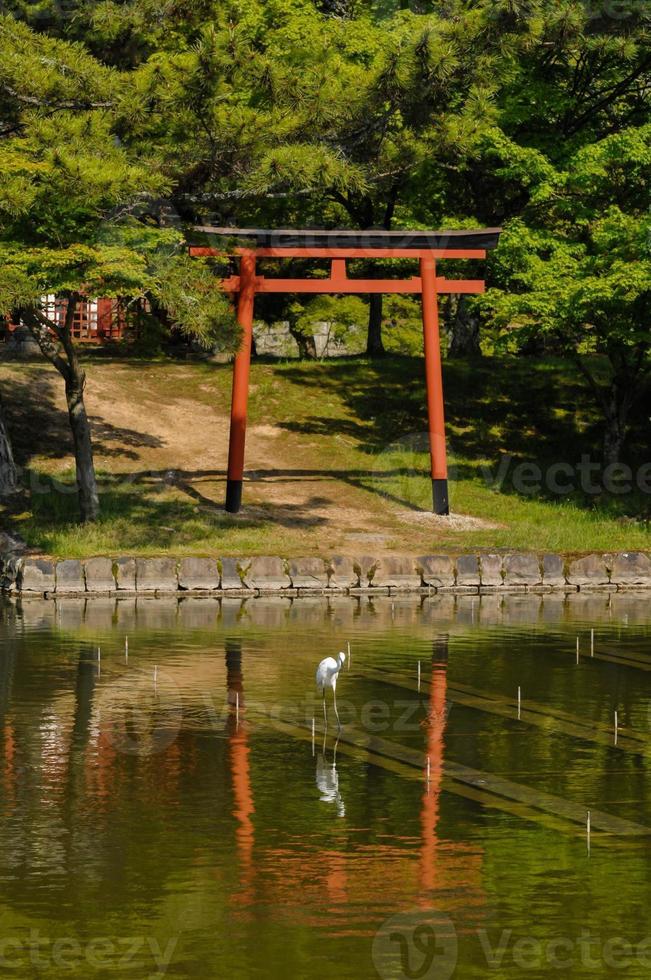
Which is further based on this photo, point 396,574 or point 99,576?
point 396,574

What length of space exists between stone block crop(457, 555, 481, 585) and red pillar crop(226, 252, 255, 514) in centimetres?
618

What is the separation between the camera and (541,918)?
12367mm

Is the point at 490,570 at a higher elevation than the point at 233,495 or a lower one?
lower

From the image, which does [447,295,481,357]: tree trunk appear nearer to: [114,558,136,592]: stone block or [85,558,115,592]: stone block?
[114,558,136,592]: stone block

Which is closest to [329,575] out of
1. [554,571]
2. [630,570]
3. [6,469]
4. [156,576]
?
[156,576]

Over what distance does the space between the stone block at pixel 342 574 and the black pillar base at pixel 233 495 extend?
15.5 feet

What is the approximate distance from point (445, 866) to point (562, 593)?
754 inches

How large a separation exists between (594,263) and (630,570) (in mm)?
8229

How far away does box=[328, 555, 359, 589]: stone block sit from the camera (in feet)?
104

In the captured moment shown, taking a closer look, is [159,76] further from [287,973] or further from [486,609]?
[287,973]

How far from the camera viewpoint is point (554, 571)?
107 feet

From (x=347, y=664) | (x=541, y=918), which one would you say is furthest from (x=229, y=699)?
(x=541, y=918)
